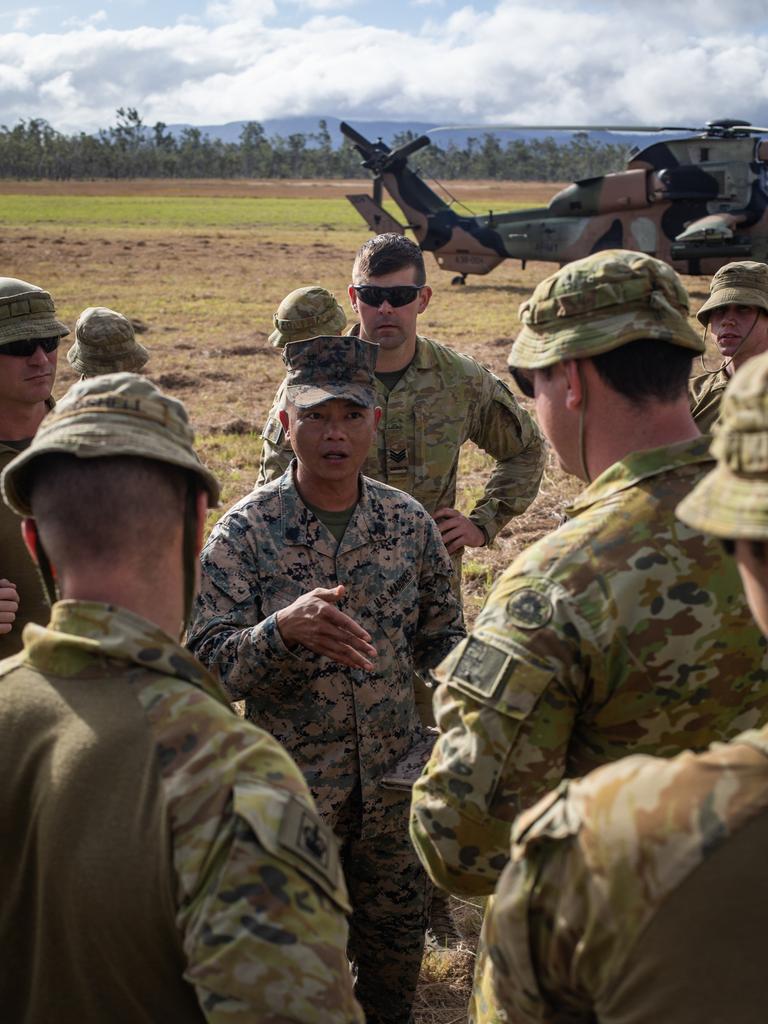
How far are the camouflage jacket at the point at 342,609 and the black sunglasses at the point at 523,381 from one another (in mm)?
730

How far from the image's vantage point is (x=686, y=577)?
1.89 metres

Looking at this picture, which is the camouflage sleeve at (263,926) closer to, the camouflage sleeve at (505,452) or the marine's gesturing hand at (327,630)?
the marine's gesturing hand at (327,630)

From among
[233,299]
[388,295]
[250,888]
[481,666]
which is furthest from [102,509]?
[233,299]

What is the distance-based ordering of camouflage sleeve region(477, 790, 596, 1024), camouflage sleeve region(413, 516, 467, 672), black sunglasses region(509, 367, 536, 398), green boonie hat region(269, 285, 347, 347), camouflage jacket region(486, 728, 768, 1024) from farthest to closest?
green boonie hat region(269, 285, 347, 347) → camouflage sleeve region(413, 516, 467, 672) → black sunglasses region(509, 367, 536, 398) → camouflage sleeve region(477, 790, 596, 1024) → camouflage jacket region(486, 728, 768, 1024)

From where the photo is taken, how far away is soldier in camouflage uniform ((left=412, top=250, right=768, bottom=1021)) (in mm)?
1869

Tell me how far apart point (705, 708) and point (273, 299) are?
20.6 metres

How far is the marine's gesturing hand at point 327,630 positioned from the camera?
264cm

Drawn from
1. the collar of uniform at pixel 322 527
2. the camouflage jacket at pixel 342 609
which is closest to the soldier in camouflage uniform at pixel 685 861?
the camouflage jacket at pixel 342 609

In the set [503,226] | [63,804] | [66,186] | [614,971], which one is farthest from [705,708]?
[66,186]

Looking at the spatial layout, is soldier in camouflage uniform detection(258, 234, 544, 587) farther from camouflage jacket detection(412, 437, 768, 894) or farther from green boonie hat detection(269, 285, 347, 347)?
camouflage jacket detection(412, 437, 768, 894)

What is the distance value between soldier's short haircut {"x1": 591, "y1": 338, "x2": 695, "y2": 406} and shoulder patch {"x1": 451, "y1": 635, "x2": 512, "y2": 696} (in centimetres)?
57

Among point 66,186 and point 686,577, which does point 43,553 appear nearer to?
point 686,577

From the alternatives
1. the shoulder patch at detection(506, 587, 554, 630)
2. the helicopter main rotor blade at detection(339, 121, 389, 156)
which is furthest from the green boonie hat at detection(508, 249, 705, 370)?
the helicopter main rotor blade at detection(339, 121, 389, 156)

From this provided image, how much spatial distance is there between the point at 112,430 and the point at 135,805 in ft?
1.89
